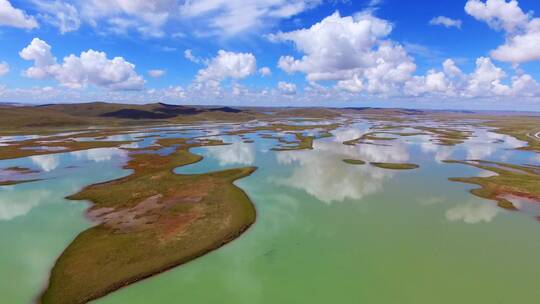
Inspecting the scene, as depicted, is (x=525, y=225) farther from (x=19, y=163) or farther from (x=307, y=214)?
(x=19, y=163)

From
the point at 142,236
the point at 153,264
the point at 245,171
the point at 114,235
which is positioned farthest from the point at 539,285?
the point at 245,171

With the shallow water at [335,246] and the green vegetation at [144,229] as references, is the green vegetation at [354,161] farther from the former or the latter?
the green vegetation at [144,229]

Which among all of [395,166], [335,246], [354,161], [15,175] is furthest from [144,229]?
[395,166]

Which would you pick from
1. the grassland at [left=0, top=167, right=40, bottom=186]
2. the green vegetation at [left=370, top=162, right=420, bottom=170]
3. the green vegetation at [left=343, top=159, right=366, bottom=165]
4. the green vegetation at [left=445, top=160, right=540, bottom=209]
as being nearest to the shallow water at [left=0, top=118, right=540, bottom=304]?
A: the green vegetation at [left=445, top=160, right=540, bottom=209]

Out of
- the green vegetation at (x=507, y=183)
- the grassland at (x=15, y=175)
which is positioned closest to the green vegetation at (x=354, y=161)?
the green vegetation at (x=507, y=183)

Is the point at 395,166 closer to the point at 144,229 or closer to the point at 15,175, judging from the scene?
the point at 144,229

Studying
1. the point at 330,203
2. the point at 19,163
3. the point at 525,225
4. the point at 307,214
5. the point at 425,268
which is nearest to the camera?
the point at 425,268

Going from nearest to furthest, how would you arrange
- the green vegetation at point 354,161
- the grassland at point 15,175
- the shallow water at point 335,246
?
the shallow water at point 335,246
the grassland at point 15,175
the green vegetation at point 354,161
